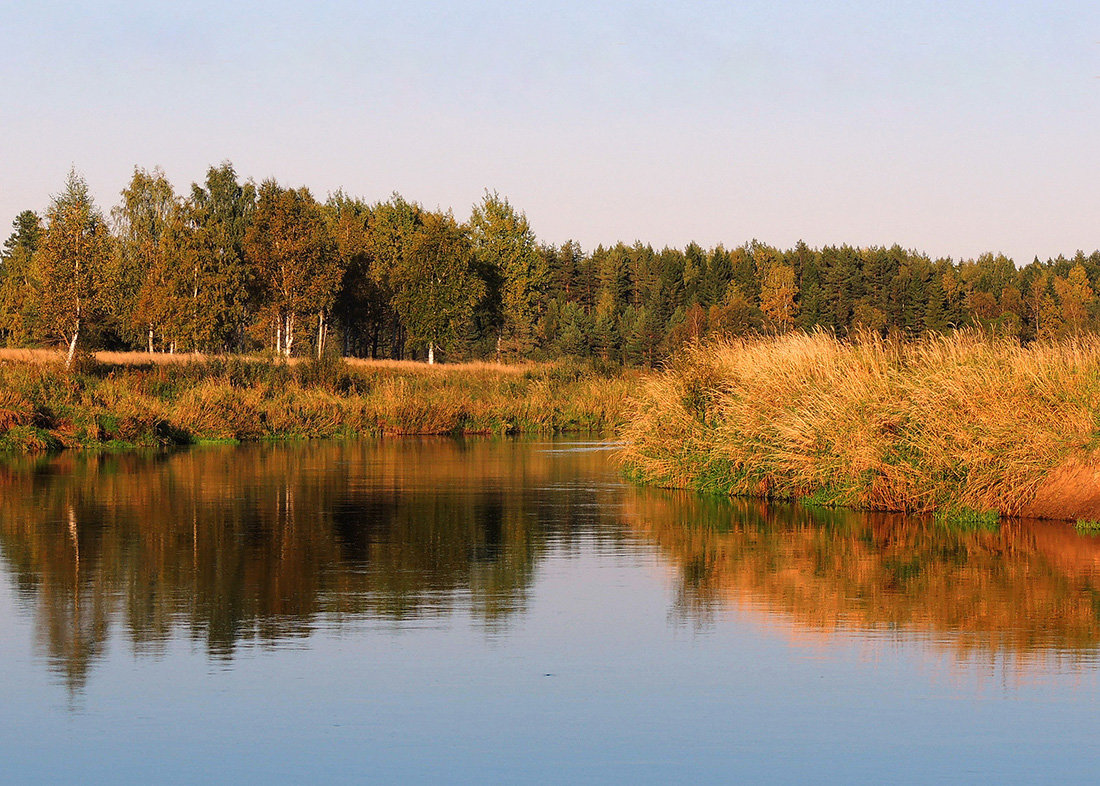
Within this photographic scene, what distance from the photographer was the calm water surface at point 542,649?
8.62 m

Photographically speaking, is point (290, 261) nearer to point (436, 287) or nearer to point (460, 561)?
point (436, 287)

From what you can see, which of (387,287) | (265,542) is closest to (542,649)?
(265,542)

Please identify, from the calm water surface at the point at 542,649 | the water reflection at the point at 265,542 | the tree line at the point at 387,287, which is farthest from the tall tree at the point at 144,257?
the calm water surface at the point at 542,649

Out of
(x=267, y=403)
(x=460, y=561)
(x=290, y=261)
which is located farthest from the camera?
(x=290, y=261)

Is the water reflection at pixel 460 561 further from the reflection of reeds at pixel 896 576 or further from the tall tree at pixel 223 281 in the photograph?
the tall tree at pixel 223 281

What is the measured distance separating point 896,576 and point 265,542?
9.04 metres

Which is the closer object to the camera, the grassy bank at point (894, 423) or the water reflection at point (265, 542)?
the water reflection at point (265, 542)

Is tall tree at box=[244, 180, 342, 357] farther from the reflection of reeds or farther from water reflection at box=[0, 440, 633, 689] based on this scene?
the reflection of reeds

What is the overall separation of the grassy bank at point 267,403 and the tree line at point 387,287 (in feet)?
17.3

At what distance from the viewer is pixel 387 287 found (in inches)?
4087

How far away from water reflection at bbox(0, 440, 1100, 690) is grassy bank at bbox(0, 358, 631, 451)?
46.1ft

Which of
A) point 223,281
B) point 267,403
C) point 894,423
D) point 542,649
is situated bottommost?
point 542,649

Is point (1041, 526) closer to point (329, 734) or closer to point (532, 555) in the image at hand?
point (532, 555)

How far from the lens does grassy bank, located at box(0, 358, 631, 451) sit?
43.8 meters
